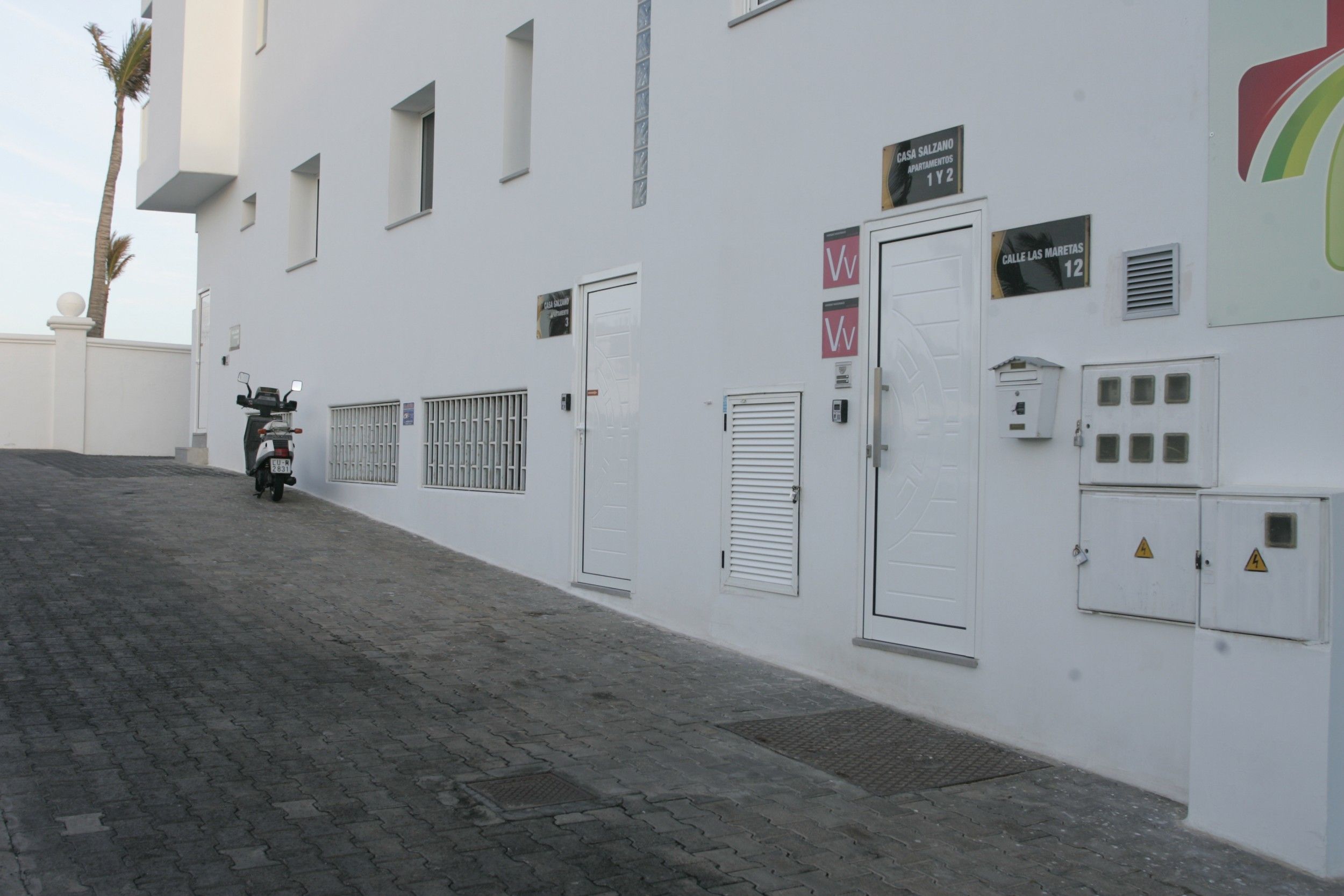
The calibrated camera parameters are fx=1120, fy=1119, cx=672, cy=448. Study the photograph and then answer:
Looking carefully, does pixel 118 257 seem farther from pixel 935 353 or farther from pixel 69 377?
→ pixel 935 353

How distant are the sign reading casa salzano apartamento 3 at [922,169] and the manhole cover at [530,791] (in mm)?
4034

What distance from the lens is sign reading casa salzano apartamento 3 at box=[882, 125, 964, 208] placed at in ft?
21.8

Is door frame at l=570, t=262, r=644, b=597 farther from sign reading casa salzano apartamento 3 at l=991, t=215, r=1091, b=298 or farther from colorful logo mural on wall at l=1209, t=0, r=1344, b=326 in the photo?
colorful logo mural on wall at l=1209, t=0, r=1344, b=326

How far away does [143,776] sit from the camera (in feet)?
16.5

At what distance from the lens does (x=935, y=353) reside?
6750mm

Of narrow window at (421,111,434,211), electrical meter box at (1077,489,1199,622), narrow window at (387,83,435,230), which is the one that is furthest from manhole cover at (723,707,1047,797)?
narrow window at (421,111,434,211)

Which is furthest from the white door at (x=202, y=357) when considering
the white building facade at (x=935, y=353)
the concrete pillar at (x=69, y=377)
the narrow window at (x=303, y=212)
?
the white building facade at (x=935, y=353)

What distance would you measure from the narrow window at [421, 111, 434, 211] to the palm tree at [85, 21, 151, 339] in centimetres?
2019

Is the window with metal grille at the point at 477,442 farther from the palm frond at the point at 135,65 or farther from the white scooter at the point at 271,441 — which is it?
the palm frond at the point at 135,65

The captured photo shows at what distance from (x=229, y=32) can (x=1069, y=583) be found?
18456 millimetres

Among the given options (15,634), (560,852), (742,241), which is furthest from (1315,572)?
(15,634)

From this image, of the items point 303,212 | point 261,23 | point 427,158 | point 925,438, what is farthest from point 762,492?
point 261,23

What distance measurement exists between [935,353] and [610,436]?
3.75 metres

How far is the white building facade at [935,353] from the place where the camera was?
4.93 metres
